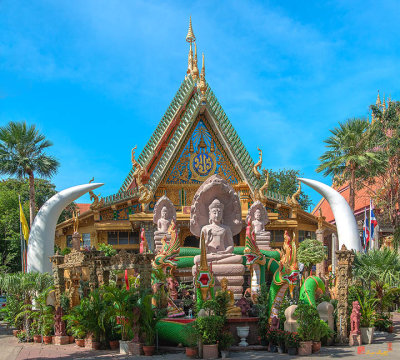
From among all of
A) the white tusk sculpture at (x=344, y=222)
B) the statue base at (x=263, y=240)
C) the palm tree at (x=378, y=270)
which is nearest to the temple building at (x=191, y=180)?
the statue base at (x=263, y=240)

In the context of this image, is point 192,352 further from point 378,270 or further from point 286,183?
point 286,183

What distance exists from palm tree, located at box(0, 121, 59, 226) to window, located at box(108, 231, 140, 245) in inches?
197

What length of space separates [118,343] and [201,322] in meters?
2.71

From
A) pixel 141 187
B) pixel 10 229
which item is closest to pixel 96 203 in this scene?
pixel 141 187

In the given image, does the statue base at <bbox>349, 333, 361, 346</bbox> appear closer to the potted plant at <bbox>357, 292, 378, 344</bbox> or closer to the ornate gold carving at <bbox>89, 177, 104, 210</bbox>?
the potted plant at <bbox>357, 292, 378, 344</bbox>

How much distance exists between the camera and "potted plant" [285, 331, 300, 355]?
11961 millimetres

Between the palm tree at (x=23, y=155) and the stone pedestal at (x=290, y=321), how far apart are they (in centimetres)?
1429

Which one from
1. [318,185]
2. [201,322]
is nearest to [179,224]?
[318,185]

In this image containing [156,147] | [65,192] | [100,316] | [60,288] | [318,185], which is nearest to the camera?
[100,316]

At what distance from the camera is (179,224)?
87.5ft

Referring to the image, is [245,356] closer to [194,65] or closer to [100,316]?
[100,316]

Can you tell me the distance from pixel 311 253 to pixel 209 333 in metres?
12.7

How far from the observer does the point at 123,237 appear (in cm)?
2792

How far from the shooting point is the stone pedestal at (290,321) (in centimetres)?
1228
